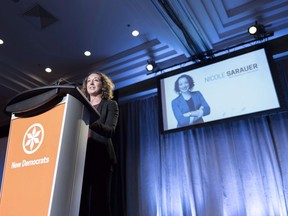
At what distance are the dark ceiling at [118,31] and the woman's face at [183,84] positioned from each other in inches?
14.6

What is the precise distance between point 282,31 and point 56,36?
9.65ft

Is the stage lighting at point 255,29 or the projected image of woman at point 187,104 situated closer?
the stage lighting at point 255,29

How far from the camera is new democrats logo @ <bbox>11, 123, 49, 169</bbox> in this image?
0.73 metres

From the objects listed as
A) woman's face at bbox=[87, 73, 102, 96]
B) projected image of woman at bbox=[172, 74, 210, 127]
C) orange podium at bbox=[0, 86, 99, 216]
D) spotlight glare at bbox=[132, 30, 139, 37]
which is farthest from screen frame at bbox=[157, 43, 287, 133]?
orange podium at bbox=[0, 86, 99, 216]

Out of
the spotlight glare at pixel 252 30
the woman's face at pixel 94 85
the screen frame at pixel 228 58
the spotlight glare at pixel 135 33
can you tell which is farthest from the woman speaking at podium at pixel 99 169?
the spotlight glare at pixel 252 30

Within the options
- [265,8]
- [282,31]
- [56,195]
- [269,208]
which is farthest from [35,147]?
[282,31]

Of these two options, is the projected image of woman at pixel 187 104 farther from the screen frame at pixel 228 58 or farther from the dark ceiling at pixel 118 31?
the dark ceiling at pixel 118 31

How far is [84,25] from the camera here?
3305mm

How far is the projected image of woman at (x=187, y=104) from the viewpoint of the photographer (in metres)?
3.35

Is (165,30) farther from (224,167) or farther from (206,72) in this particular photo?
(224,167)

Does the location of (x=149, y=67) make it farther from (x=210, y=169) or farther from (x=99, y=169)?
(x=99, y=169)

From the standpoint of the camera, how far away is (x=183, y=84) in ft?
11.8

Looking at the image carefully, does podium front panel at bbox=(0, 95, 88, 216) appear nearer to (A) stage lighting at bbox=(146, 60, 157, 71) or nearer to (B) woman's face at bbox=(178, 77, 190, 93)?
(B) woman's face at bbox=(178, 77, 190, 93)

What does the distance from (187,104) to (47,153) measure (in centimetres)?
289
